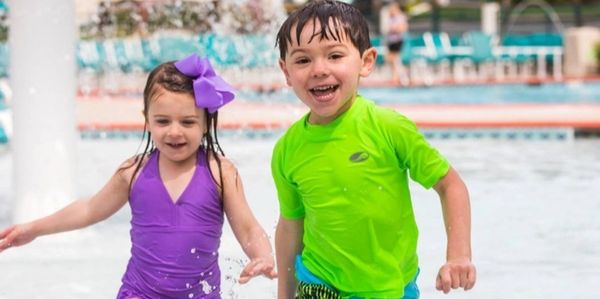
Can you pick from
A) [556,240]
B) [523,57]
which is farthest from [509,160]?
[523,57]

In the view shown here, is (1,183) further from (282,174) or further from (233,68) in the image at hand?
(233,68)

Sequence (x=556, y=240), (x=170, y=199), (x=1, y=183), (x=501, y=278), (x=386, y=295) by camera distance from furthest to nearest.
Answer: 1. (x=1, y=183)
2. (x=556, y=240)
3. (x=501, y=278)
4. (x=170, y=199)
5. (x=386, y=295)

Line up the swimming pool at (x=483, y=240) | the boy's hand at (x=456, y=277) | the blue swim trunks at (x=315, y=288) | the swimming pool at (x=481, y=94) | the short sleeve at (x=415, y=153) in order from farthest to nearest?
the swimming pool at (x=481, y=94) → the swimming pool at (x=483, y=240) → the blue swim trunks at (x=315, y=288) → the short sleeve at (x=415, y=153) → the boy's hand at (x=456, y=277)

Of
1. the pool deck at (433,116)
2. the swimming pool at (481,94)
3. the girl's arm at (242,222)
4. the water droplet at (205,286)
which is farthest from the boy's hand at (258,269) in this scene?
the swimming pool at (481,94)

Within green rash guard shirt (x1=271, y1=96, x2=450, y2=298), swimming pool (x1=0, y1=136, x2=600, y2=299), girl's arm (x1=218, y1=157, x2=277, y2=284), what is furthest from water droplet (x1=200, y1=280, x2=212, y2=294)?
swimming pool (x1=0, y1=136, x2=600, y2=299)

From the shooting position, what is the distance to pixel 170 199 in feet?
9.66

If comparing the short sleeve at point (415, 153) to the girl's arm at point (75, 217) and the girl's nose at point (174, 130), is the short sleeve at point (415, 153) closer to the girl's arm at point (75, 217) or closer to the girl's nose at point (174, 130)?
the girl's nose at point (174, 130)

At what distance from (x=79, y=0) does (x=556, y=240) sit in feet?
46.2

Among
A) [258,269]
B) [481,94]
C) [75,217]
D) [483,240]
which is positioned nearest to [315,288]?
[258,269]

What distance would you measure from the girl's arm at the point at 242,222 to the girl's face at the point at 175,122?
0.12 metres

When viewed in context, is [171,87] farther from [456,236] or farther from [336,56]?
[456,236]

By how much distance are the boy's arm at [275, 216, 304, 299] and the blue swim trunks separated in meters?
0.06

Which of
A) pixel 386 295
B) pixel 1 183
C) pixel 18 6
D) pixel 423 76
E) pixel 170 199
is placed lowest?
pixel 423 76

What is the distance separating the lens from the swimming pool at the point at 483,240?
14.7ft
